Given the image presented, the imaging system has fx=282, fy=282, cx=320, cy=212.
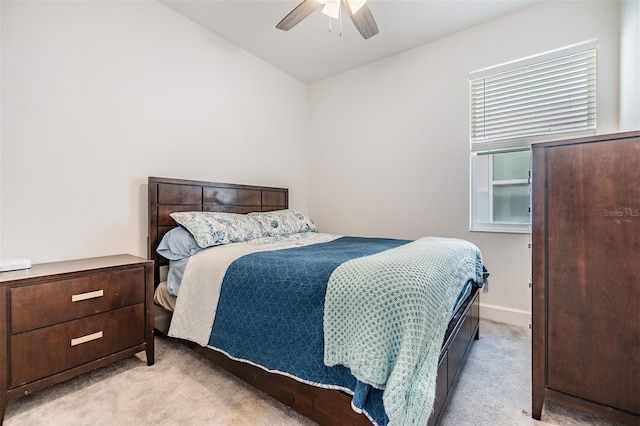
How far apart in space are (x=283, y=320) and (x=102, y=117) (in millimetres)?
2059

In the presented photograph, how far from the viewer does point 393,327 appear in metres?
1.02

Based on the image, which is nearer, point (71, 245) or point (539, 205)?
point (539, 205)

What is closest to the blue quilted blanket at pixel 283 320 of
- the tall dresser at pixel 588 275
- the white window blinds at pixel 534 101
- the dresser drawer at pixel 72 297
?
the dresser drawer at pixel 72 297

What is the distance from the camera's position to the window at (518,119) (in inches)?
92.0

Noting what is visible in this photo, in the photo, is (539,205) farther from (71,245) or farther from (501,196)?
(71,245)

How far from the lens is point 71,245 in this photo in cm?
196

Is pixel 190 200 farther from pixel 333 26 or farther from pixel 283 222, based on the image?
pixel 333 26

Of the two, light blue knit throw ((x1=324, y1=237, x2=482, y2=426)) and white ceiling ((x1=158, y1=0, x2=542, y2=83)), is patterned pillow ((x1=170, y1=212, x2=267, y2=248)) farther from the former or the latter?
white ceiling ((x1=158, y1=0, x2=542, y2=83))

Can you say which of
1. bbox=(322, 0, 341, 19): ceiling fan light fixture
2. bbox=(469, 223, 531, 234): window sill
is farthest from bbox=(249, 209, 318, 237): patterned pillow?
bbox=(322, 0, 341, 19): ceiling fan light fixture

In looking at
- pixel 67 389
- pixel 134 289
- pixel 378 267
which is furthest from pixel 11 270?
pixel 378 267

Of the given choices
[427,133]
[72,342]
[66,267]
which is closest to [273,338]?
[72,342]

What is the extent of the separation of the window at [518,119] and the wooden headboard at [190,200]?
2.28 m

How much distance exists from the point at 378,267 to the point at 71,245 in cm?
212

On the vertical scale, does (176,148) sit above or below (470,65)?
below
